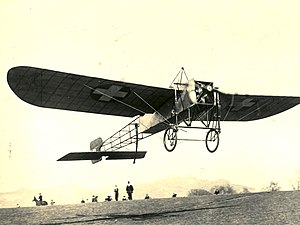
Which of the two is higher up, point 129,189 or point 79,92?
point 79,92

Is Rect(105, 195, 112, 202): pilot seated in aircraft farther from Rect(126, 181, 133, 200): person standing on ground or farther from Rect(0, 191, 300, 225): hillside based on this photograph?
Rect(0, 191, 300, 225): hillside

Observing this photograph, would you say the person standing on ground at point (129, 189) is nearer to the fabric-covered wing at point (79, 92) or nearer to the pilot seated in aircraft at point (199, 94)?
the fabric-covered wing at point (79, 92)

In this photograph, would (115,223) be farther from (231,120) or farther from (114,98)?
(231,120)

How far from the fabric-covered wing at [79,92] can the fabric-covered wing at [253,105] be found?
288cm

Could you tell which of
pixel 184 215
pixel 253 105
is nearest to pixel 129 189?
pixel 253 105

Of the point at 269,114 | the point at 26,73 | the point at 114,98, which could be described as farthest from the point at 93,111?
the point at 269,114

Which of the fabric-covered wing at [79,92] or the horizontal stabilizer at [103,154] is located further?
the horizontal stabilizer at [103,154]

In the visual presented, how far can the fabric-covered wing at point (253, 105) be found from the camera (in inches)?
647

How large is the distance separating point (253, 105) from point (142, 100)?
15.9 ft

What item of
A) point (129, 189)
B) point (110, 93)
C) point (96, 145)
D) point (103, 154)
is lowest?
point (129, 189)

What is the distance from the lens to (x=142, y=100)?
15.6m

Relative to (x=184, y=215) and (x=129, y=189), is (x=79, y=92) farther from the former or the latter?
(x=129, y=189)

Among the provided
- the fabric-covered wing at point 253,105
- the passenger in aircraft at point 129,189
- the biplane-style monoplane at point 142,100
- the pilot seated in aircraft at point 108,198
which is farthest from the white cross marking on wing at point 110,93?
the pilot seated in aircraft at point 108,198

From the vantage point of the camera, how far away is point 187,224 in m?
9.35
